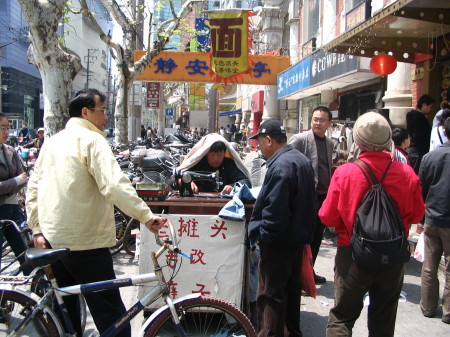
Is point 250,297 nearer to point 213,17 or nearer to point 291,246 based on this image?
point 291,246

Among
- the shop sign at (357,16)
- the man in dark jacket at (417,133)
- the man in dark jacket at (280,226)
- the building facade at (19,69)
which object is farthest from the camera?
the building facade at (19,69)

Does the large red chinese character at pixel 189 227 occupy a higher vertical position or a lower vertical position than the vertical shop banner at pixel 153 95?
lower

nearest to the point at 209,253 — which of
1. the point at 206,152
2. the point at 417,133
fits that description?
the point at 206,152

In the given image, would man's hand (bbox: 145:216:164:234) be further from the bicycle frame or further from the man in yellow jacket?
the bicycle frame

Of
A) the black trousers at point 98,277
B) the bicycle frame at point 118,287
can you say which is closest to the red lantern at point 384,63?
the bicycle frame at point 118,287

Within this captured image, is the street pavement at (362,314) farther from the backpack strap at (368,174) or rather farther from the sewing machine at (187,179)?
the backpack strap at (368,174)

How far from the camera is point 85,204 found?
2.87m

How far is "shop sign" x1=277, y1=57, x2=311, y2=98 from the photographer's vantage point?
1298cm

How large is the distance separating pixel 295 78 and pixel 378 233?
12123mm

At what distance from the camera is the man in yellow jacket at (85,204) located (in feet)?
9.11

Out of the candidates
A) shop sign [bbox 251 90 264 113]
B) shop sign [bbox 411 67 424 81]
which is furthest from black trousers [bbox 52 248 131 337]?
shop sign [bbox 251 90 264 113]

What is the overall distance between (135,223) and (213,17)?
24.0ft

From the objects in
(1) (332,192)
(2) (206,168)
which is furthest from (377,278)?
(2) (206,168)

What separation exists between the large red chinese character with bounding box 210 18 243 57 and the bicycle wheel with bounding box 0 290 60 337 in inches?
397
